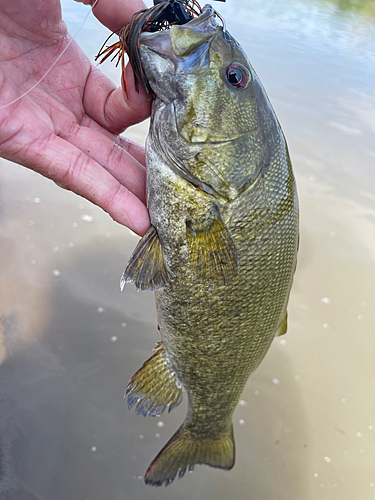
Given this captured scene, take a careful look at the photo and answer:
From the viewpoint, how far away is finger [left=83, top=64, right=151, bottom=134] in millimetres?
1730

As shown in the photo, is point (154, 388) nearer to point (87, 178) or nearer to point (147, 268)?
point (147, 268)

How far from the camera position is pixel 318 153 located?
4855 millimetres

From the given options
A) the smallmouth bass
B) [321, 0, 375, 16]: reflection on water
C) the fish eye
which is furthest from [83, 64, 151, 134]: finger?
[321, 0, 375, 16]: reflection on water

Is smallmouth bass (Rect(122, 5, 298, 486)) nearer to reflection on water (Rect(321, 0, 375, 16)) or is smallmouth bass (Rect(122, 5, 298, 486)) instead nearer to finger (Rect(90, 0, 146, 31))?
finger (Rect(90, 0, 146, 31))

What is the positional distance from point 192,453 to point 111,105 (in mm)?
1915

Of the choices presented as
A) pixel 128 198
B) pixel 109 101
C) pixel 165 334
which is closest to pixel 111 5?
pixel 109 101

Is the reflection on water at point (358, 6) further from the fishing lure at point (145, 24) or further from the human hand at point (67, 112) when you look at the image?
the fishing lure at point (145, 24)

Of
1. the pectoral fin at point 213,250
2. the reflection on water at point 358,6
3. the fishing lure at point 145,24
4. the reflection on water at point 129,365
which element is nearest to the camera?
the fishing lure at point 145,24

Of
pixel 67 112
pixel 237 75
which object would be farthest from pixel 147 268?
pixel 67 112

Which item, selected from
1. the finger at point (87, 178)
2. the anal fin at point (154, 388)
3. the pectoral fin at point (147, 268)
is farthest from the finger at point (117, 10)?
the anal fin at point (154, 388)

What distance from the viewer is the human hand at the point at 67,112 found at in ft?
5.66

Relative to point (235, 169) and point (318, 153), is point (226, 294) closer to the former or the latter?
point (235, 169)

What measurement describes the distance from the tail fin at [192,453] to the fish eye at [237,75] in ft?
5.74

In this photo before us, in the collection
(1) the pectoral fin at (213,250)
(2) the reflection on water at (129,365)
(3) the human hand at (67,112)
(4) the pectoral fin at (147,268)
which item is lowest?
(2) the reflection on water at (129,365)
